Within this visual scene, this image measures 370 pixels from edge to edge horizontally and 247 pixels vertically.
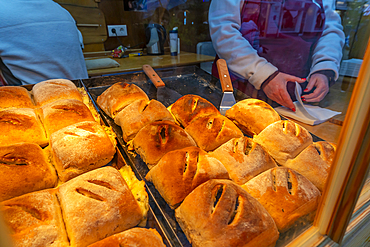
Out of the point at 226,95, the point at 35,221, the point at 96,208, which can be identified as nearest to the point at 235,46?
the point at 226,95

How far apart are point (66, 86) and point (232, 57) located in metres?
1.77

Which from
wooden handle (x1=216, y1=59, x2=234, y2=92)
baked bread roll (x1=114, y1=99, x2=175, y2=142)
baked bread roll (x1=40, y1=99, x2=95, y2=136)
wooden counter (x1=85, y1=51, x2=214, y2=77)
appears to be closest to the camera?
baked bread roll (x1=40, y1=99, x2=95, y2=136)

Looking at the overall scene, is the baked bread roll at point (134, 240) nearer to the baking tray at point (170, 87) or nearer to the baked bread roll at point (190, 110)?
the baking tray at point (170, 87)

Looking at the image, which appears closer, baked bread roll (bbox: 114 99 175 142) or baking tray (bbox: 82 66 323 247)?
baking tray (bbox: 82 66 323 247)

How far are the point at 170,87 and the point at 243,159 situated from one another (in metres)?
1.40

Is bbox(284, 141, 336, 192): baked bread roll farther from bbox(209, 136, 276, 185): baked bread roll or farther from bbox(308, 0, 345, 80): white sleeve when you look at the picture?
bbox(308, 0, 345, 80): white sleeve

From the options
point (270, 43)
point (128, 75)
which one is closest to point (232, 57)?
point (270, 43)

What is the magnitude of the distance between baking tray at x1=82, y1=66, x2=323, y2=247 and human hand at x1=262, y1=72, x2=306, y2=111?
10.6 inches

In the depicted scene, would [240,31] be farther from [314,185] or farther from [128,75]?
[314,185]

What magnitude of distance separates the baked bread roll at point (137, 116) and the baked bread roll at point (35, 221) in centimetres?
73

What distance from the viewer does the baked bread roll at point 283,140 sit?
1.39m

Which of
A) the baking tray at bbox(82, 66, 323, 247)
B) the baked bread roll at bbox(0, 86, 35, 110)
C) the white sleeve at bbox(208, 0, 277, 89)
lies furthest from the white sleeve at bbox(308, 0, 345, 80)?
the baked bread roll at bbox(0, 86, 35, 110)

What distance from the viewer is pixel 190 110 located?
1.78 m

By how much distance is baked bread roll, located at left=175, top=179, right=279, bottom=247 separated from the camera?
848 mm
